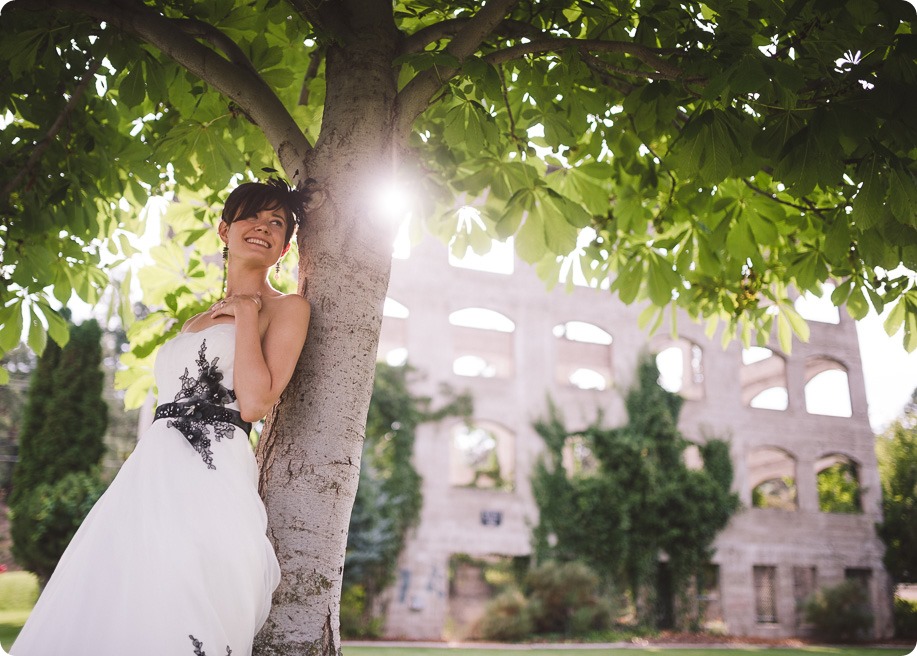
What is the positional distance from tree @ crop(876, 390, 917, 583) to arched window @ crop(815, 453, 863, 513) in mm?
695

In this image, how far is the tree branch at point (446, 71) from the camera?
2.01 meters

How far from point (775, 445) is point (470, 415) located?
802 cm

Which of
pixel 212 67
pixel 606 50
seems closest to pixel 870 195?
pixel 606 50

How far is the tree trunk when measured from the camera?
168 centimetres

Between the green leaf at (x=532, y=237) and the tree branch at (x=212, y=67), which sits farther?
the green leaf at (x=532, y=237)

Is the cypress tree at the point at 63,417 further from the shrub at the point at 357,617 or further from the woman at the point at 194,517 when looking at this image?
the woman at the point at 194,517

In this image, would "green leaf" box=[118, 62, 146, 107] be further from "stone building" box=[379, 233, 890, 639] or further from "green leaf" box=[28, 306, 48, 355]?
"stone building" box=[379, 233, 890, 639]

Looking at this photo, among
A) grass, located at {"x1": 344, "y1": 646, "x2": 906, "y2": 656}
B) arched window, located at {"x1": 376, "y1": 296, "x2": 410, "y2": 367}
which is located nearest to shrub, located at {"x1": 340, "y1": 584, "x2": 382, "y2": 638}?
grass, located at {"x1": 344, "y1": 646, "x2": 906, "y2": 656}

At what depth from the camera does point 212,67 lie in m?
2.07

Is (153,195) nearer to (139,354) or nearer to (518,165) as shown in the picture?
(139,354)

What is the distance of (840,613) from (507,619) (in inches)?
322

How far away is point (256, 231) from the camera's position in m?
2.02

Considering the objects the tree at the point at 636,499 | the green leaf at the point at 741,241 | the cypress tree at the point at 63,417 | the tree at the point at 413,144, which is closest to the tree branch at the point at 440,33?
the tree at the point at 413,144

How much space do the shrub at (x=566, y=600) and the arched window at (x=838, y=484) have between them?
7256mm
